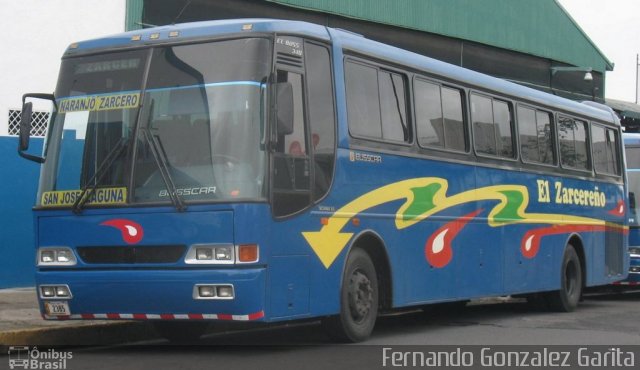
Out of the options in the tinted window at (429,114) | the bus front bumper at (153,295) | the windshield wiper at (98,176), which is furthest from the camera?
the tinted window at (429,114)

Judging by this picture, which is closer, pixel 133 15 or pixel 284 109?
pixel 284 109

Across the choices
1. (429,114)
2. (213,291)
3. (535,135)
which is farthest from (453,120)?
(213,291)

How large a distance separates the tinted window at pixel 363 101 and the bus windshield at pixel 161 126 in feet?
5.36

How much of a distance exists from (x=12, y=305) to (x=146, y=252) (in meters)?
4.36

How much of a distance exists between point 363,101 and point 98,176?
3.10m

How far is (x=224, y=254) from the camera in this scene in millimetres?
9898

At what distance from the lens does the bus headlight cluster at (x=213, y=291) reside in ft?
32.2

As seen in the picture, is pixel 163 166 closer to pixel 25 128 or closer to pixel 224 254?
pixel 224 254

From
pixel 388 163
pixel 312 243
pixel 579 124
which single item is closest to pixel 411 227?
pixel 388 163

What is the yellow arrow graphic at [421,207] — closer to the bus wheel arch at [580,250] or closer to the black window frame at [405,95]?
the bus wheel arch at [580,250]

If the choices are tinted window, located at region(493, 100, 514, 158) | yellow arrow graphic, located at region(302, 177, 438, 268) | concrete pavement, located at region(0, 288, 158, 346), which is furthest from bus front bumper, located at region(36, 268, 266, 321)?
tinted window, located at region(493, 100, 514, 158)

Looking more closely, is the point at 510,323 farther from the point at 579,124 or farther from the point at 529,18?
the point at 529,18

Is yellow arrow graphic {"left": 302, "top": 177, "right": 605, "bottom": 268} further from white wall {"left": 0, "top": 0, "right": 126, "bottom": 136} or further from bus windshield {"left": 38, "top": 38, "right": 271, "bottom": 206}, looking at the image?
white wall {"left": 0, "top": 0, "right": 126, "bottom": 136}

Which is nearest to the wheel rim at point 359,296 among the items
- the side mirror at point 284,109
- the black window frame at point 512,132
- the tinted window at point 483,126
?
the side mirror at point 284,109
